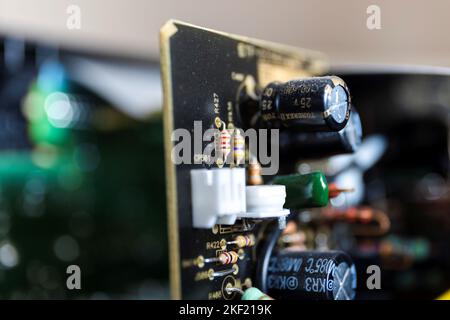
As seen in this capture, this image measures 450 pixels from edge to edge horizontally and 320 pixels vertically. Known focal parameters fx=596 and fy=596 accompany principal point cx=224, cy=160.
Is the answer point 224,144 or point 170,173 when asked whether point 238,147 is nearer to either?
point 224,144

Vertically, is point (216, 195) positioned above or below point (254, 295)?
above

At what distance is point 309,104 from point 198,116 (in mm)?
195

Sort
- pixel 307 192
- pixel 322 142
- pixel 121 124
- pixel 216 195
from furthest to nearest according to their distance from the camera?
1. pixel 121 124
2. pixel 322 142
3. pixel 307 192
4. pixel 216 195

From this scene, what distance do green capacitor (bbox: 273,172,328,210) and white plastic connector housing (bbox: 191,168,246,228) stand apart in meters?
0.13

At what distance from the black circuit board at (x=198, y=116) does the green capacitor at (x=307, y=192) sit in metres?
0.09

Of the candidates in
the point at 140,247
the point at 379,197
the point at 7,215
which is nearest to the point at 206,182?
the point at 379,197

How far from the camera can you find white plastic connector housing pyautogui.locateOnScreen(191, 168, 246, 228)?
0.99 meters

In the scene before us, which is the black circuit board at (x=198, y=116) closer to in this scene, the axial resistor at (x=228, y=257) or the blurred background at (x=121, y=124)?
the axial resistor at (x=228, y=257)

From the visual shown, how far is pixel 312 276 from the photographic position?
3.55 ft

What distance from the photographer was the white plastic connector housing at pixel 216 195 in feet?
3.26

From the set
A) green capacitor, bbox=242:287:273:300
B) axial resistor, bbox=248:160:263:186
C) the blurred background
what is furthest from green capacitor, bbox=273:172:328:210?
the blurred background

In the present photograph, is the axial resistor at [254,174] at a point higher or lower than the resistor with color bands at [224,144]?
lower

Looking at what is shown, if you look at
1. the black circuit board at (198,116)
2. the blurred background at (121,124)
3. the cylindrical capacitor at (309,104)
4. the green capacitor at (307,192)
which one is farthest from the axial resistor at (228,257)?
the blurred background at (121,124)

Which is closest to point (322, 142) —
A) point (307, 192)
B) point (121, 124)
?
point (307, 192)
